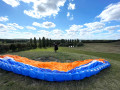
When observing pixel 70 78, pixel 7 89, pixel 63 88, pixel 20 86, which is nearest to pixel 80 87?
pixel 70 78

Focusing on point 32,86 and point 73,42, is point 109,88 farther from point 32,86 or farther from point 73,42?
point 73,42

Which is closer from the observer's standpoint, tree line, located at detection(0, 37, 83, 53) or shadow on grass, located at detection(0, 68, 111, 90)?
shadow on grass, located at detection(0, 68, 111, 90)

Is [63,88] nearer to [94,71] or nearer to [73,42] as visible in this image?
[94,71]

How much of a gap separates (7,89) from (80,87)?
2.91 m

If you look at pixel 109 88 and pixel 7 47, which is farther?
pixel 7 47

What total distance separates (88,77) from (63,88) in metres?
1.52

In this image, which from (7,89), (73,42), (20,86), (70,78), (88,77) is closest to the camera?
(7,89)

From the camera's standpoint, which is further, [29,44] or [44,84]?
[29,44]

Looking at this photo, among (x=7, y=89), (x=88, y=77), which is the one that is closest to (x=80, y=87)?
(x=88, y=77)

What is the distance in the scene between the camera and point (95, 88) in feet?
8.59

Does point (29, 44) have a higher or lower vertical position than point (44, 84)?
higher

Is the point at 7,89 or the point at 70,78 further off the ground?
the point at 70,78

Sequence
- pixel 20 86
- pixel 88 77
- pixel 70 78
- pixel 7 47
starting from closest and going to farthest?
pixel 20 86, pixel 70 78, pixel 88 77, pixel 7 47

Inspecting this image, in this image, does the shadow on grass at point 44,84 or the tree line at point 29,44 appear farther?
the tree line at point 29,44
